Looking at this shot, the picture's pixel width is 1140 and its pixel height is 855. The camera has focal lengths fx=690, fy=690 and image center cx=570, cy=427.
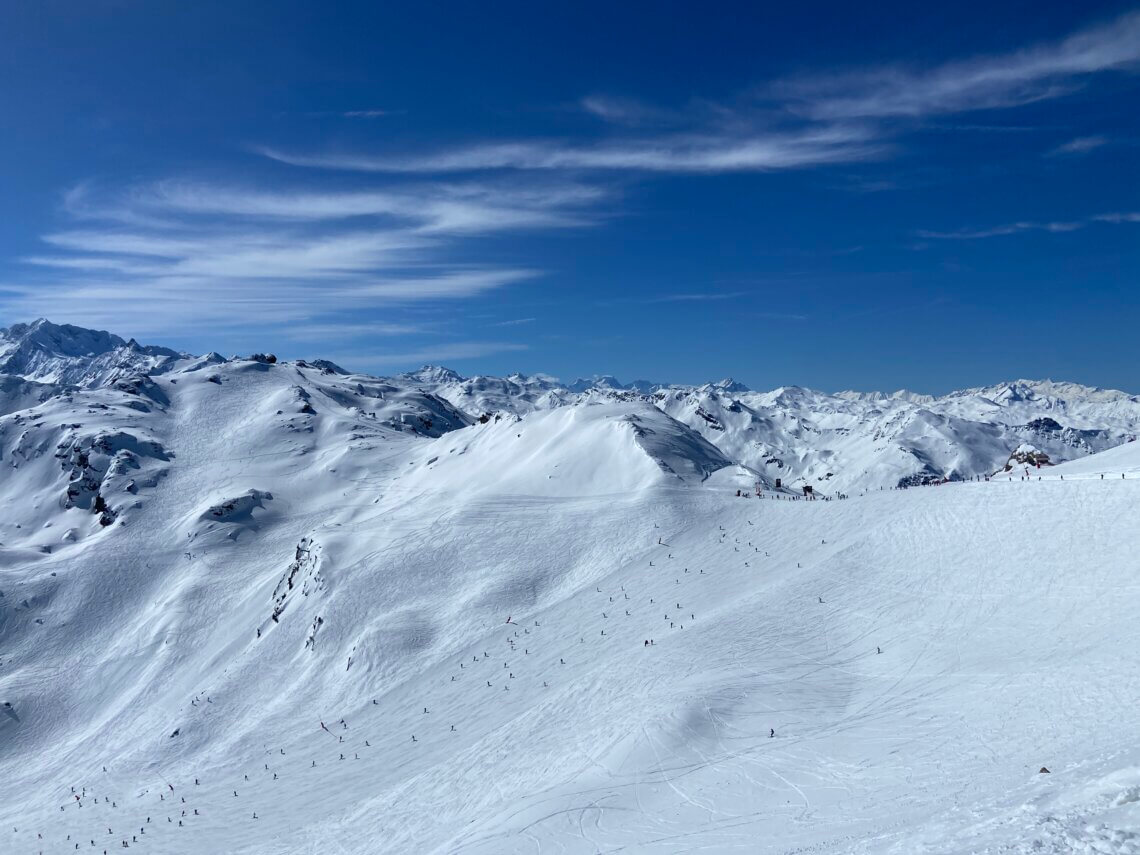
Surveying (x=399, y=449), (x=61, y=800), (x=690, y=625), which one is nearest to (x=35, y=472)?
(x=399, y=449)

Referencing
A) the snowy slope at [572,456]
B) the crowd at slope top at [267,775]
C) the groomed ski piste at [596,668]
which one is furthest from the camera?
the snowy slope at [572,456]

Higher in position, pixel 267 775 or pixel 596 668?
pixel 596 668

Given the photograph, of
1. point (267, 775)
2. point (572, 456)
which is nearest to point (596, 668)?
point (267, 775)

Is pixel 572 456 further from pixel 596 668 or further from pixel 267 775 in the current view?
pixel 267 775

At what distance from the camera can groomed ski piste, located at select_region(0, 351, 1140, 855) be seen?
2903 centimetres

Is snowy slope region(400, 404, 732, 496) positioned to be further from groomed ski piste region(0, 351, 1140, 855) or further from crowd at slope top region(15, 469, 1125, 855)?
crowd at slope top region(15, 469, 1125, 855)

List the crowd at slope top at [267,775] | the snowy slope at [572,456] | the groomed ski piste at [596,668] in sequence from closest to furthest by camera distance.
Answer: the groomed ski piste at [596,668], the crowd at slope top at [267,775], the snowy slope at [572,456]

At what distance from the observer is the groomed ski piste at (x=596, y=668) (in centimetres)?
2903

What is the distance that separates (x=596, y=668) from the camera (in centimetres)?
5022

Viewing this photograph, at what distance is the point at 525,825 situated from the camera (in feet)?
105

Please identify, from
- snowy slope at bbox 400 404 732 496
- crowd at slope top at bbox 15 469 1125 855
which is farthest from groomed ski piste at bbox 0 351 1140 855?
snowy slope at bbox 400 404 732 496

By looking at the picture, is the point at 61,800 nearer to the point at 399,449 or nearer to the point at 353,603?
the point at 353,603

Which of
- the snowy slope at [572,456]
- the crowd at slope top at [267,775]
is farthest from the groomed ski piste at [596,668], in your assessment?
the snowy slope at [572,456]

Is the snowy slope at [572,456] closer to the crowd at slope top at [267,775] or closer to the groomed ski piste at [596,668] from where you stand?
the groomed ski piste at [596,668]
